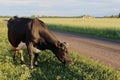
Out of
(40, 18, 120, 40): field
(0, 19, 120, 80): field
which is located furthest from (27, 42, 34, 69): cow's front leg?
(40, 18, 120, 40): field

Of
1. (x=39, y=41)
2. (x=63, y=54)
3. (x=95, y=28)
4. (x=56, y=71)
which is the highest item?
(x=39, y=41)

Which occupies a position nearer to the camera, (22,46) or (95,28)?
(22,46)

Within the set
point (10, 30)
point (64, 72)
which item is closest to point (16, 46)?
point (10, 30)

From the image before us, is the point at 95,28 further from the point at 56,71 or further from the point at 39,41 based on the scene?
the point at 56,71

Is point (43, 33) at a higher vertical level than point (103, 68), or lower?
higher

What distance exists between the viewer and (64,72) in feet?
41.0

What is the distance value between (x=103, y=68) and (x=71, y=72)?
1097 mm

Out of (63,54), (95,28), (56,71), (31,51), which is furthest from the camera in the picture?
(95,28)

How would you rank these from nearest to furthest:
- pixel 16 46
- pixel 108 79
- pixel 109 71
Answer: pixel 108 79 < pixel 109 71 < pixel 16 46

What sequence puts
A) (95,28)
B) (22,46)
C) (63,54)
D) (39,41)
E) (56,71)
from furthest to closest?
(95,28) < (22,46) < (39,41) < (63,54) < (56,71)

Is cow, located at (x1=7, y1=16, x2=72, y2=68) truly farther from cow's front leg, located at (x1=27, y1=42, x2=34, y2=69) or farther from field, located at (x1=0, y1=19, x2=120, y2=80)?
field, located at (x1=0, y1=19, x2=120, y2=80)

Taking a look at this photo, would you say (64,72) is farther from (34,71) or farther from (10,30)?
(10,30)

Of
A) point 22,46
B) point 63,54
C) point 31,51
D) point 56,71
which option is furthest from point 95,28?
point 56,71

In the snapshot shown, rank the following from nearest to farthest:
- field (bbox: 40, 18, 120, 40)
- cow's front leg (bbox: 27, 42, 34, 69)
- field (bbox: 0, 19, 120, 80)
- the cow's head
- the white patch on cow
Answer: field (bbox: 0, 19, 120, 80), the cow's head, cow's front leg (bbox: 27, 42, 34, 69), the white patch on cow, field (bbox: 40, 18, 120, 40)
